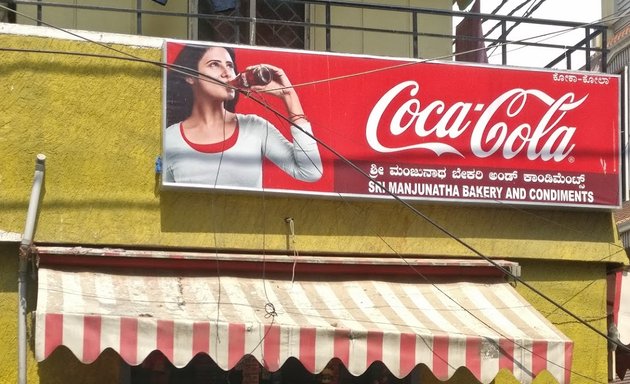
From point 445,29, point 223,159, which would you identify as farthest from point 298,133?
point 445,29

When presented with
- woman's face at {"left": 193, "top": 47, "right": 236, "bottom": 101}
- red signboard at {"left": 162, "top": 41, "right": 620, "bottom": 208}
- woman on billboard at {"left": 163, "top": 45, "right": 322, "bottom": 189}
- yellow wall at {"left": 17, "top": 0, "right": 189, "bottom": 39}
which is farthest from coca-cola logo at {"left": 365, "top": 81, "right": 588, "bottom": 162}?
yellow wall at {"left": 17, "top": 0, "right": 189, "bottom": 39}

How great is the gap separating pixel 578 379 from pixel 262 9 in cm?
463

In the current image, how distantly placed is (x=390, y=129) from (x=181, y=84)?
1.81 meters

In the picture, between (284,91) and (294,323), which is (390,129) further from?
(294,323)

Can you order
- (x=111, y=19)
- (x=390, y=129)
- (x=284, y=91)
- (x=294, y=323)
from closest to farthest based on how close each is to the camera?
(x=294, y=323), (x=284, y=91), (x=390, y=129), (x=111, y=19)

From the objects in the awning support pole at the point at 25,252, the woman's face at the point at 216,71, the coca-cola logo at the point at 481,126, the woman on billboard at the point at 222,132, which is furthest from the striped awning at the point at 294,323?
the woman's face at the point at 216,71

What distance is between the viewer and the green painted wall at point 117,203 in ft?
→ 30.6

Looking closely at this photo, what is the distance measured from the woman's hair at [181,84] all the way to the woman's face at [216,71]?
50mm

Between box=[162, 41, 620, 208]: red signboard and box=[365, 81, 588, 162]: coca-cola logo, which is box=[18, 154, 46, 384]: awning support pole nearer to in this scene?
box=[162, 41, 620, 208]: red signboard

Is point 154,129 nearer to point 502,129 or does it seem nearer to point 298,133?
point 298,133

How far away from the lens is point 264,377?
994 cm

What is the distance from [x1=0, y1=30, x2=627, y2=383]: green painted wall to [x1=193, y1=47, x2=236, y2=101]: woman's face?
377 mm

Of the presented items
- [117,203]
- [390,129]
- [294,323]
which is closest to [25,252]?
[117,203]

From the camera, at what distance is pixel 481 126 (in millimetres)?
10312
